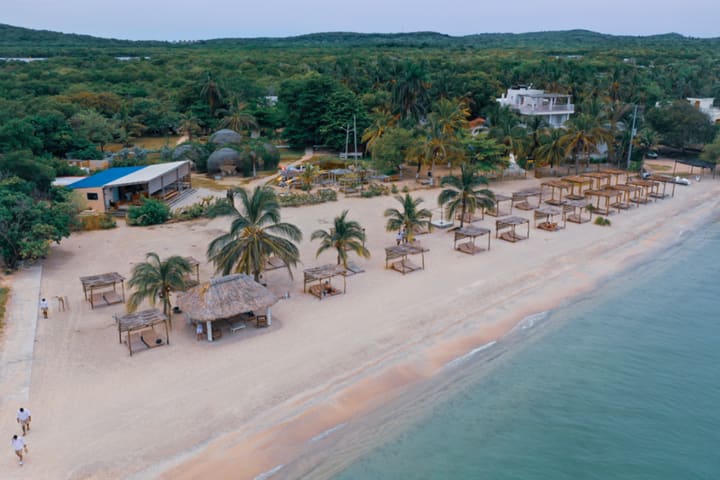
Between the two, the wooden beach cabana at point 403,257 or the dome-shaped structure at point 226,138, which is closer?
the wooden beach cabana at point 403,257

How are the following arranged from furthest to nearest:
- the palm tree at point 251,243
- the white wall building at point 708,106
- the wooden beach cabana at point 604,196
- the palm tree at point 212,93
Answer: the white wall building at point 708,106
the palm tree at point 212,93
the wooden beach cabana at point 604,196
the palm tree at point 251,243

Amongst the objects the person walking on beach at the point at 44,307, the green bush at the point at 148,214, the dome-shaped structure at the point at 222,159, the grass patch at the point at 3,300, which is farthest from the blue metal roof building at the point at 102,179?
the person walking on beach at the point at 44,307

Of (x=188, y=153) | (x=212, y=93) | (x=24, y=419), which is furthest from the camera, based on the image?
(x=212, y=93)

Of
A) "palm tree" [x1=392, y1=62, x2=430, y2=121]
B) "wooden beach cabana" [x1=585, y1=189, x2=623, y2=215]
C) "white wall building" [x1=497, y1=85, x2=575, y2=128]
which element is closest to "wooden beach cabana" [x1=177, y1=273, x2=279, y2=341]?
"wooden beach cabana" [x1=585, y1=189, x2=623, y2=215]

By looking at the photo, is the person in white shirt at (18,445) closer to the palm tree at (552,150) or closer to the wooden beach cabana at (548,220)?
the wooden beach cabana at (548,220)

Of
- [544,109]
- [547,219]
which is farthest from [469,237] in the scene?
A: [544,109]

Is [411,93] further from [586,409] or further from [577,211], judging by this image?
[586,409]

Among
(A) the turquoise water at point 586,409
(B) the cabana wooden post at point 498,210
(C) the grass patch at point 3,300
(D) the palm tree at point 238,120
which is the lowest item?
(A) the turquoise water at point 586,409
